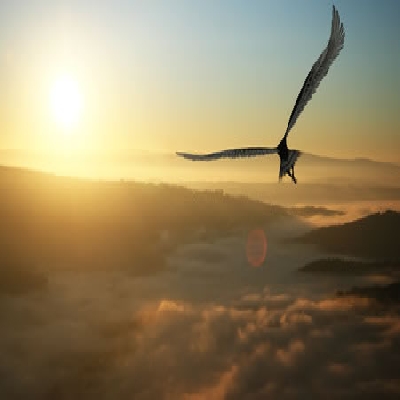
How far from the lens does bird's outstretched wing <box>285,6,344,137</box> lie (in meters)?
10.9

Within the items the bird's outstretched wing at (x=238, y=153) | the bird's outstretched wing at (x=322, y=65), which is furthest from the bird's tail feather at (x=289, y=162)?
the bird's outstretched wing at (x=322, y=65)

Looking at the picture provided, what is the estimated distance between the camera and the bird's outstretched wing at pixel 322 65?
10.9 meters

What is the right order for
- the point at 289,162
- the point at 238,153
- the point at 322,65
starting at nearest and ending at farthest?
the point at 322,65, the point at 238,153, the point at 289,162

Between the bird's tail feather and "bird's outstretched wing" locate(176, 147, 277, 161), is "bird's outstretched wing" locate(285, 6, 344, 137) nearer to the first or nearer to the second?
"bird's outstretched wing" locate(176, 147, 277, 161)

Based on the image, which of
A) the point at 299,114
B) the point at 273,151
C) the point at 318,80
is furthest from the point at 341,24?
the point at 273,151

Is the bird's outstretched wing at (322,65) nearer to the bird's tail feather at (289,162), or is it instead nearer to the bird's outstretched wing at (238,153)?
the bird's outstretched wing at (238,153)

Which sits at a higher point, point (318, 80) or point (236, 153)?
point (318, 80)

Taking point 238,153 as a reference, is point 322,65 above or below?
above

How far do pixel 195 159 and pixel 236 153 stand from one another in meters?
1.30

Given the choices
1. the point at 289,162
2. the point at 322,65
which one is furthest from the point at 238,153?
the point at 322,65

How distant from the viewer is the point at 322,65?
436 inches

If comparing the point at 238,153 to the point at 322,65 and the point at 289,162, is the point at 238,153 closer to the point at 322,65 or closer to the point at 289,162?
the point at 289,162

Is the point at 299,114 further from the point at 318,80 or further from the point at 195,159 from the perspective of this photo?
the point at 195,159

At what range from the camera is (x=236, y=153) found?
12.1 meters
